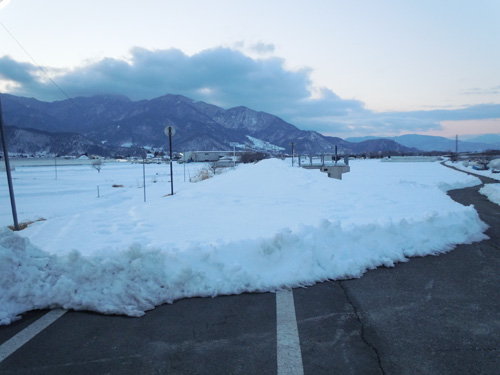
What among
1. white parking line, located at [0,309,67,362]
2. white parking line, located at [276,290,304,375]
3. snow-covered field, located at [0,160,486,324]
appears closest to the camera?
white parking line, located at [276,290,304,375]

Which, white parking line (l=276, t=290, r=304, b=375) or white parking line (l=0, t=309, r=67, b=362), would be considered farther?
white parking line (l=0, t=309, r=67, b=362)

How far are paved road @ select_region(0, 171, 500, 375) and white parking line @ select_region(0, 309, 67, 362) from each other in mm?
69

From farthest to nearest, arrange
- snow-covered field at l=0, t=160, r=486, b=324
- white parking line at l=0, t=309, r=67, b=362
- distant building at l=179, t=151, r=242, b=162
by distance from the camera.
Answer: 1. distant building at l=179, t=151, r=242, b=162
2. snow-covered field at l=0, t=160, r=486, b=324
3. white parking line at l=0, t=309, r=67, b=362

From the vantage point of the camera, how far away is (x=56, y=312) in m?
3.56

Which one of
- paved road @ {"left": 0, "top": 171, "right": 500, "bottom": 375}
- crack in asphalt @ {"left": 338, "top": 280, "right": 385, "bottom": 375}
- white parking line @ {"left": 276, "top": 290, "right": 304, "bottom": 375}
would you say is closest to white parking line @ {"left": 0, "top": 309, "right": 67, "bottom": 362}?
paved road @ {"left": 0, "top": 171, "right": 500, "bottom": 375}

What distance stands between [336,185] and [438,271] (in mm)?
7152

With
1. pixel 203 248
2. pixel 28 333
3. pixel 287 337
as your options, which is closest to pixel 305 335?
pixel 287 337

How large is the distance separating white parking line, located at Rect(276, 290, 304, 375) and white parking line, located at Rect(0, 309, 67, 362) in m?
2.45

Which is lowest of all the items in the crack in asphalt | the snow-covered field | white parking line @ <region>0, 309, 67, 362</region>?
white parking line @ <region>0, 309, 67, 362</region>

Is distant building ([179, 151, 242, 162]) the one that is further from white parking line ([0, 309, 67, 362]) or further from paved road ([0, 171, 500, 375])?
white parking line ([0, 309, 67, 362])

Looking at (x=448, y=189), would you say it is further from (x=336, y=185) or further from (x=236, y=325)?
(x=236, y=325)

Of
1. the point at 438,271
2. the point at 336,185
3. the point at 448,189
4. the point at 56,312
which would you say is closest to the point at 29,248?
the point at 56,312

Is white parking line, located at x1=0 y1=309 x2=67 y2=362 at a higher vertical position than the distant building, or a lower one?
lower

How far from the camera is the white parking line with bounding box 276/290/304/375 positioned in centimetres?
253
